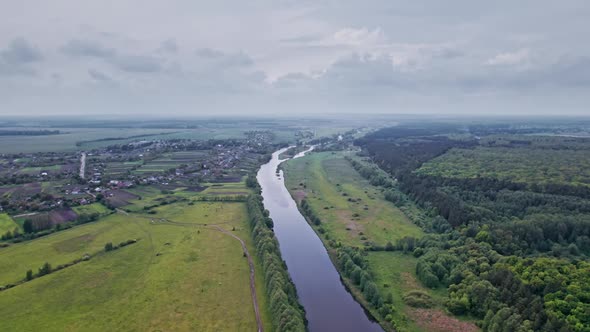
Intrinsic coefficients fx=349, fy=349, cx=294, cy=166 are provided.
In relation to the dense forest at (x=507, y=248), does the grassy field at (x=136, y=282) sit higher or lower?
lower

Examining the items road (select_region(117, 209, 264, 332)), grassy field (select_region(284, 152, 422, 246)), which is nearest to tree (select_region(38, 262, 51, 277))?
road (select_region(117, 209, 264, 332))

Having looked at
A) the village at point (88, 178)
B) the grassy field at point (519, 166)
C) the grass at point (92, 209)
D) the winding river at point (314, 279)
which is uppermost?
the grassy field at point (519, 166)

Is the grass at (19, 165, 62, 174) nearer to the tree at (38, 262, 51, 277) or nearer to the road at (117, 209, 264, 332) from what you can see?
the road at (117, 209, 264, 332)

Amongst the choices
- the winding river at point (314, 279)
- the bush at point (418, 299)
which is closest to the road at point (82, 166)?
the winding river at point (314, 279)

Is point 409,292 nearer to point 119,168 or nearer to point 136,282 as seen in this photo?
point 136,282

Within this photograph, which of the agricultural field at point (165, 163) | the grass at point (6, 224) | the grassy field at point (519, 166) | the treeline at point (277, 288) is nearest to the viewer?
the treeline at point (277, 288)

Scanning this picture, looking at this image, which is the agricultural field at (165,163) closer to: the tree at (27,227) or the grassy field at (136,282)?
the grassy field at (136,282)

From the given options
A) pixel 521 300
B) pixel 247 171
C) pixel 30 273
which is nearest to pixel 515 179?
pixel 521 300

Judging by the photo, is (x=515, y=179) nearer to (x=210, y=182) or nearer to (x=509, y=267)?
(x=509, y=267)
